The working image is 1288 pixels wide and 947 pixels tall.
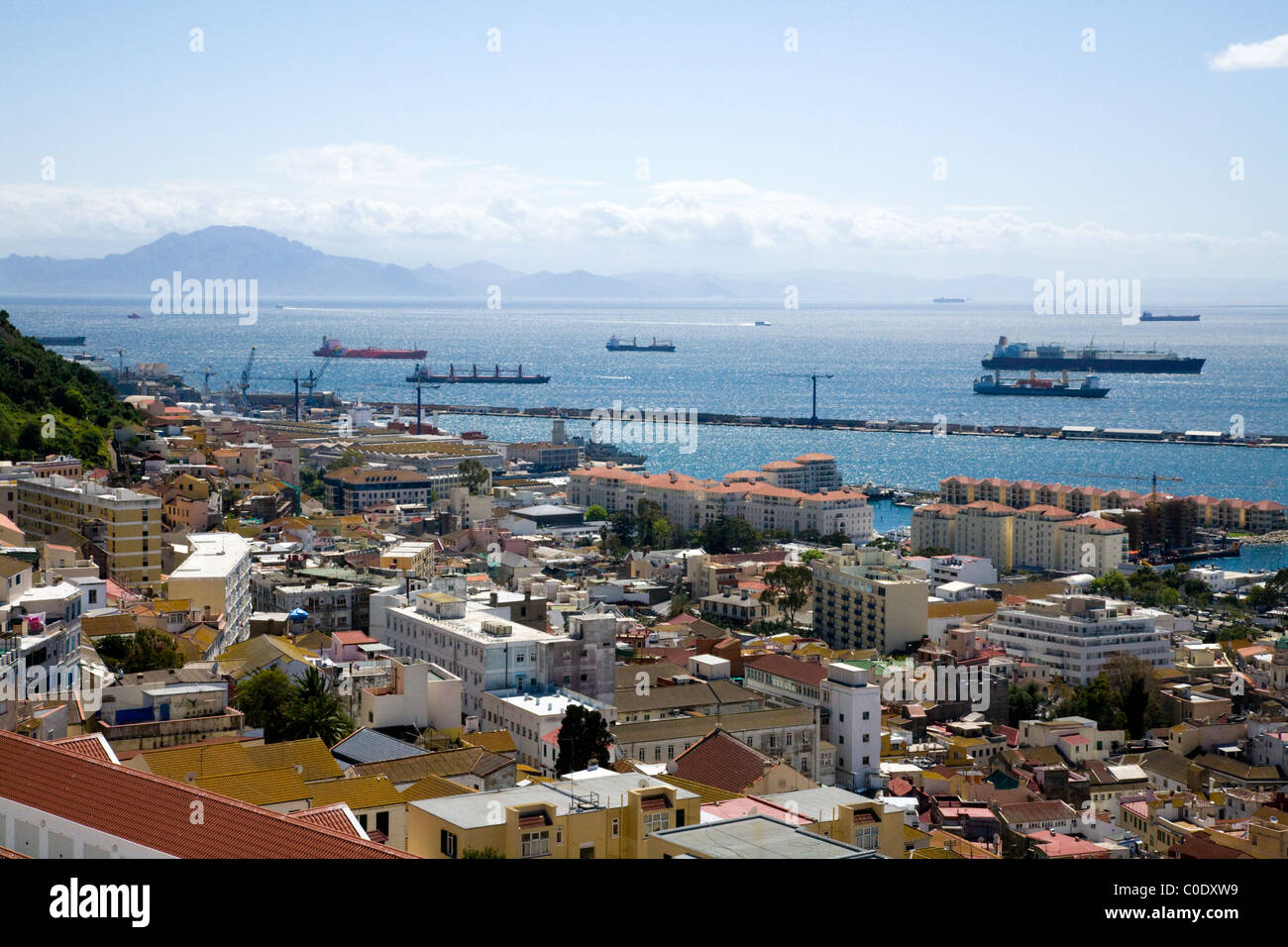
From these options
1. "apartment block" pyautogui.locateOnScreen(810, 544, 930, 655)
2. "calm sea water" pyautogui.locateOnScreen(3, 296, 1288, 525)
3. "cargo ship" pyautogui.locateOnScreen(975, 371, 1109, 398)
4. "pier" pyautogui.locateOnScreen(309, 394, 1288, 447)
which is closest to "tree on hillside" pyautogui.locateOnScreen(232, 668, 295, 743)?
"apartment block" pyautogui.locateOnScreen(810, 544, 930, 655)

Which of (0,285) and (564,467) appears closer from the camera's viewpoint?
(564,467)

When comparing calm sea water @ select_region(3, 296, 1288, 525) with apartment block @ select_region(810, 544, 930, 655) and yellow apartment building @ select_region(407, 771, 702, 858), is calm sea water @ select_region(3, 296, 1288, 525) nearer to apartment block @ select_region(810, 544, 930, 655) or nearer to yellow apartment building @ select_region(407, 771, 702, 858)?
apartment block @ select_region(810, 544, 930, 655)

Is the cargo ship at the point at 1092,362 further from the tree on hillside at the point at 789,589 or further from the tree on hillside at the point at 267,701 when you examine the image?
the tree on hillside at the point at 267,701

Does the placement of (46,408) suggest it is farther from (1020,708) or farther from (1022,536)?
(1022,536)

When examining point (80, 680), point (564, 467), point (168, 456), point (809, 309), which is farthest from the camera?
point (809, 309)
